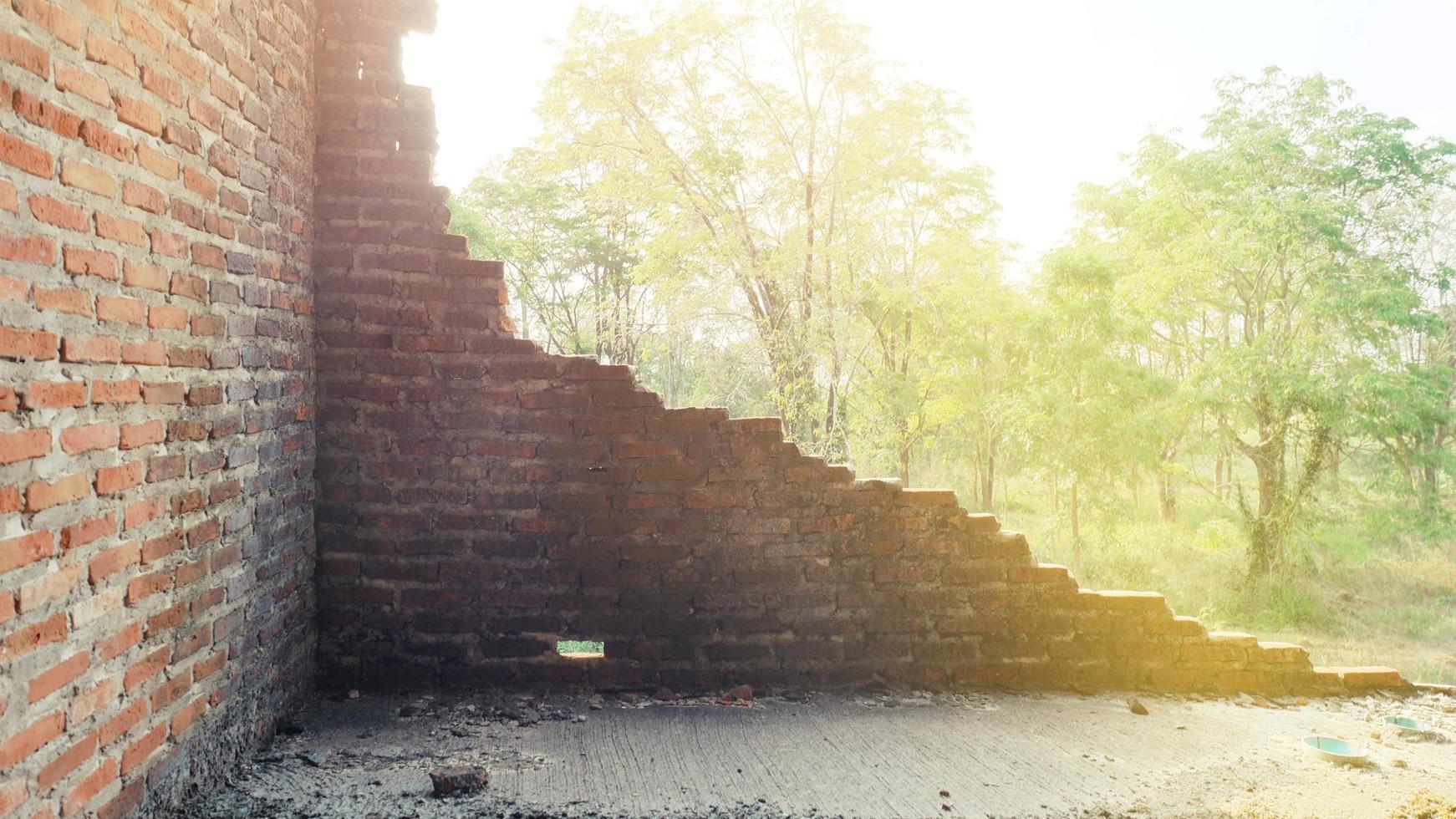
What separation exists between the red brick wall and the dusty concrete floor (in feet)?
1.28

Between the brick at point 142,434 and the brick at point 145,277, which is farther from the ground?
the brick at point 145,277

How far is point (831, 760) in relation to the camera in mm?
2674

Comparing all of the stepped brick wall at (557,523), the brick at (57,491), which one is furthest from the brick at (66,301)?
the stepped brick wall at (557,523)

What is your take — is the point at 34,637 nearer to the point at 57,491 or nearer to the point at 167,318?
the point at 57,491

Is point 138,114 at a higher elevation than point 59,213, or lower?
higher

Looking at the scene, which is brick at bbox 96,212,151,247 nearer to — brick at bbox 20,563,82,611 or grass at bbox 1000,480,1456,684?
brick at bbox 20,563,82,611

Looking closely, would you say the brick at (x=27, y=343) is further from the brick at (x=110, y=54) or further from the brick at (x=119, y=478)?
the brick at (x=110, y=54)

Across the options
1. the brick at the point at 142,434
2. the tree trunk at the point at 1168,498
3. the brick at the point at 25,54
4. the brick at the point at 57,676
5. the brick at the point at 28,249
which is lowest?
the tree trunk at the point at 1168,498

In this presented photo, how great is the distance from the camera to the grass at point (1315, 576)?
9.13m

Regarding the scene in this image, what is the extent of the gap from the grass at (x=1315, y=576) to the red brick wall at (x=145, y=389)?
31.9ft

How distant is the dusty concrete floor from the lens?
2352 mm

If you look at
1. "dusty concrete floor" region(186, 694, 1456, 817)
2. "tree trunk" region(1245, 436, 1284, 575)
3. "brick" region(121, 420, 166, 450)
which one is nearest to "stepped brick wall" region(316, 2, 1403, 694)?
"dusty concrete floor" region(186, 694, 1456, 817)

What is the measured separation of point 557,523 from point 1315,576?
10598mm

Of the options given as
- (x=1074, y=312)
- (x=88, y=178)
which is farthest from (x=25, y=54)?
(x=1074, y=312)
